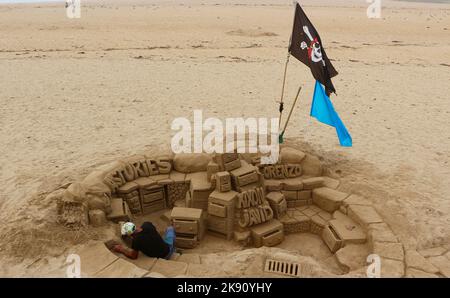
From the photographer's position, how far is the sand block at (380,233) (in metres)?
6.29

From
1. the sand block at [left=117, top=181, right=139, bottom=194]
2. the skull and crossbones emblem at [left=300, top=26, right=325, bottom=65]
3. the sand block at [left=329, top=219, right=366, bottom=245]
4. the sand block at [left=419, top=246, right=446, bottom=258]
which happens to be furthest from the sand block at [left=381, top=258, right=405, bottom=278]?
the sand block at [left=117, top=181, right=139, bottom=194]

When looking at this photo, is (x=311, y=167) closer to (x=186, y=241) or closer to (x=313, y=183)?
(x=313, y=183)

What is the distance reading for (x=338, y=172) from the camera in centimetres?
853

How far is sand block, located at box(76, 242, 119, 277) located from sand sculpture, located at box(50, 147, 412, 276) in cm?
59

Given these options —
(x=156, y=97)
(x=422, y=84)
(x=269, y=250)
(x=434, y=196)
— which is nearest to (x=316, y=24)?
(x=422, y=84)

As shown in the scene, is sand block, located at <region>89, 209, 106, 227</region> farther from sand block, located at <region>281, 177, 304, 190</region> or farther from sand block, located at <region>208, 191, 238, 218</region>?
sand block, located at <region>281, 177, 304, 190</region>

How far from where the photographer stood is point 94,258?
5699mm

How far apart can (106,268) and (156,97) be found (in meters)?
8.66

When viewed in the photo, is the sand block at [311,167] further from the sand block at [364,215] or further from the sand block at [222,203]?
the sand block at [222,203]

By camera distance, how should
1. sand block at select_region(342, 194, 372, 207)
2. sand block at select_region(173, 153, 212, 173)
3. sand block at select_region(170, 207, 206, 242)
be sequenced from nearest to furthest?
sand block at select_region(170, 207, 206, 242), sand block at select_region(342, 194, 372, 207), sand block at select_region(173, 153, 212, 173)

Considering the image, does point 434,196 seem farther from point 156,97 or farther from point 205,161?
point 156,97

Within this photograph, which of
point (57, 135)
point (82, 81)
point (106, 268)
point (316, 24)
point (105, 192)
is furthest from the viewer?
point (316, 24)

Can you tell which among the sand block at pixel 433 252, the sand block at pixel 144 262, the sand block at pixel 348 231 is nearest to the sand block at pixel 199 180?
the sand block at pixel 144 262

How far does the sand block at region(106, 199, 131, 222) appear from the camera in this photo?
687 cm
